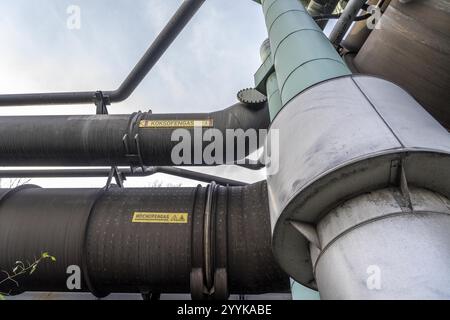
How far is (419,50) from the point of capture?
2.49 metres

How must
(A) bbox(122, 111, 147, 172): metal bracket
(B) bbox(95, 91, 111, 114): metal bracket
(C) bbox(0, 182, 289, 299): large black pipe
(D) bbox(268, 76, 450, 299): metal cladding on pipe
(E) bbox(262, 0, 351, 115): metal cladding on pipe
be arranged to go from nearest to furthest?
(D) bbox(268, 76, 450, 299): metal cladding on pipe
(E) bbox(262, 0, 351, 115): metal cladding on pipe
(C) bbox(0, 182, 289, 299): large black pipe
(A) bbox(122, 111, 147, 172): metal bracket
(B) bbox(95, 91, 111, 114): metal bracket

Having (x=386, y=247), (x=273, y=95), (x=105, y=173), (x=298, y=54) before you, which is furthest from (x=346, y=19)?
(x=105, y=173)

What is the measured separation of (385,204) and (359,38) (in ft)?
9.55

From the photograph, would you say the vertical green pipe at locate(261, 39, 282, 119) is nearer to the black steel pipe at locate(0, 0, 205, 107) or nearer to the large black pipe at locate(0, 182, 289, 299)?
the large black pipe at locate(0, 182, 289, 299)

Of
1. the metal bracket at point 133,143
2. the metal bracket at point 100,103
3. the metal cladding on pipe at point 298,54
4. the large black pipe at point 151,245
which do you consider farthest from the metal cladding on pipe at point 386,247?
the metal bracket at point 100,103

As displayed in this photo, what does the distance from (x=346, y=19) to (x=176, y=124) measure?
1.81 meters

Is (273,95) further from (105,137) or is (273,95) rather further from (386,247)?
(386,247)

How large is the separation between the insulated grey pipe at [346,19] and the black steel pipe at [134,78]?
158cm

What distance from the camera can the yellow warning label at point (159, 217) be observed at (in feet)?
7.59

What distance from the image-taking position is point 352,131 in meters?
1.14

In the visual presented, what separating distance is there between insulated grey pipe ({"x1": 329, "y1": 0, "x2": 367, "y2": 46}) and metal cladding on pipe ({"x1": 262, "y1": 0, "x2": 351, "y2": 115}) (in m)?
0.39

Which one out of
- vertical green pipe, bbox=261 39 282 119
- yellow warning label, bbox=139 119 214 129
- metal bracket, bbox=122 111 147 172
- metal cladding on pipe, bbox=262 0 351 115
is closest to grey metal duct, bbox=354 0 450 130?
metal cladding on pipe, bbox=262 0 351 115

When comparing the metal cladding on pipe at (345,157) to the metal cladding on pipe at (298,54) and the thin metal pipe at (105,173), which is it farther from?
the thin metal pipe at (105,173)

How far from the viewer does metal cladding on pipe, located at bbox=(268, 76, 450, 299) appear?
3.43ft
